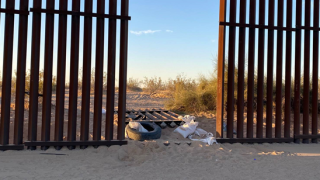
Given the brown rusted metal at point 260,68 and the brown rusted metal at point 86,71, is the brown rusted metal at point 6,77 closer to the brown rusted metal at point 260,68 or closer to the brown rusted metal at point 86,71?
the brown rusted metal at point 86,71

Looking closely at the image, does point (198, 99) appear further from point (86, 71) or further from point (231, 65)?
point (86, 71)

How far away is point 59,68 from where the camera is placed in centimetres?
553

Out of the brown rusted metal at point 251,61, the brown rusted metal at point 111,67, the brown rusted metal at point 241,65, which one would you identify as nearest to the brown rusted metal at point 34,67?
the brown rusted metal at point 111,67

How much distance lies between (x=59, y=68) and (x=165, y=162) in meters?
2.68

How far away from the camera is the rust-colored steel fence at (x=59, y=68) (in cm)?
Answer: 540

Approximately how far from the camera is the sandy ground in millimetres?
4262

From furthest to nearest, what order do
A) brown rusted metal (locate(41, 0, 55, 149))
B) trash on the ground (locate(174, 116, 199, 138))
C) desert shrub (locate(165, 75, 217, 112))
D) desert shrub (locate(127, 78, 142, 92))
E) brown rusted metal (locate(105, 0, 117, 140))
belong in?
desert shrub (locate(127, 78, 142, 92)), desert shrub (locate(165, 75, 217, 112)), trash on the ground (locate(174, 116, 199, 138)), brown rusted metal (locate(105, 0, 117, 140)), brown rusted metal (locate(41, 0, 55, 149))

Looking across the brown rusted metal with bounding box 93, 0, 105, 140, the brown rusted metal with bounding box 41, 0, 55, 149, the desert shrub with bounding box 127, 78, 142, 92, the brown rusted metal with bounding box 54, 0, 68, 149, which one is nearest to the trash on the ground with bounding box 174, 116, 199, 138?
the brown rusted metal with bounding box 93, 0, 105, 140

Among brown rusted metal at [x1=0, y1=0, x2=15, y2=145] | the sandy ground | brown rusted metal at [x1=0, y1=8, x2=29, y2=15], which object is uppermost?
brown rusted metal at [x1=0, y1=8, x2=29, y2=15]

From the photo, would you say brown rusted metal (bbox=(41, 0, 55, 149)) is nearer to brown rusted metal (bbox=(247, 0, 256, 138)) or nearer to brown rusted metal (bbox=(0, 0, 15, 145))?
brown rusted metal (bbox=(0, 0, 15, 145))

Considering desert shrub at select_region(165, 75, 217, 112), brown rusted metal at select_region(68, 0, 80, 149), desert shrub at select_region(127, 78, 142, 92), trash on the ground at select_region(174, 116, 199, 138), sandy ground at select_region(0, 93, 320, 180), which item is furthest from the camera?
desert shrub at select_region(127, 78, 142, 92)

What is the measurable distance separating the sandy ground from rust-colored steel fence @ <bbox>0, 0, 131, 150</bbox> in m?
0.30

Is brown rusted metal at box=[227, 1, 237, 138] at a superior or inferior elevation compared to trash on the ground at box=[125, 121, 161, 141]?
superior

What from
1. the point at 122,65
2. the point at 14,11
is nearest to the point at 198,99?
the point at 122,65
